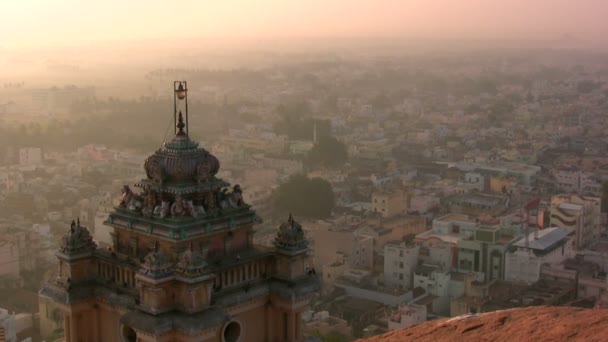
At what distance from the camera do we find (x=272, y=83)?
220ft

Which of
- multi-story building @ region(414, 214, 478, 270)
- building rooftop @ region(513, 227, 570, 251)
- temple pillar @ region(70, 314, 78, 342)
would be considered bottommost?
multi-story building @ region(414, 214, 478, 270)

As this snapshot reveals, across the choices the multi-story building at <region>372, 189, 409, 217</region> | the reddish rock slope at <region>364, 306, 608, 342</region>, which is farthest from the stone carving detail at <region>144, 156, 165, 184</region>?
the multi-story building at <region>372, 189, 409, 217</region>

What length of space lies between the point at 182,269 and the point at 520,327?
168 cm

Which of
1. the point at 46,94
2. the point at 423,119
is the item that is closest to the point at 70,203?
the point at 46,94

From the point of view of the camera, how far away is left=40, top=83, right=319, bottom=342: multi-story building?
14.3 ft

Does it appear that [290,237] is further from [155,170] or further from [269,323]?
[155,170]

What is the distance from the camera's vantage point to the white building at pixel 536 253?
15.7 meters

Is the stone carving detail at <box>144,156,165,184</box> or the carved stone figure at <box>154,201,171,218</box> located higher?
the stone carving detail at <box>144,156,165,184</box>

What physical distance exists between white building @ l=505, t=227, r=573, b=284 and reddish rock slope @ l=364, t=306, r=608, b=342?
1187 centimetres

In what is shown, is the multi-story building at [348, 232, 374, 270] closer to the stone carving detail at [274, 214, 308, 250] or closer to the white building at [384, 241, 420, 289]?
the white building at [384, 241, 420, 289]

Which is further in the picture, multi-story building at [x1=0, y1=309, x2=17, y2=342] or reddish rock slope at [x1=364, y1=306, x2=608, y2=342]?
multi-story building at [x1=0, y1=309, x2=17, y2=342]

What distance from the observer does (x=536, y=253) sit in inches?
643

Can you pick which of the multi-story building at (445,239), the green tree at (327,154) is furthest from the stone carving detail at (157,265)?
the green tree at (327,154)

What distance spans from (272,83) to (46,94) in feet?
76.5
